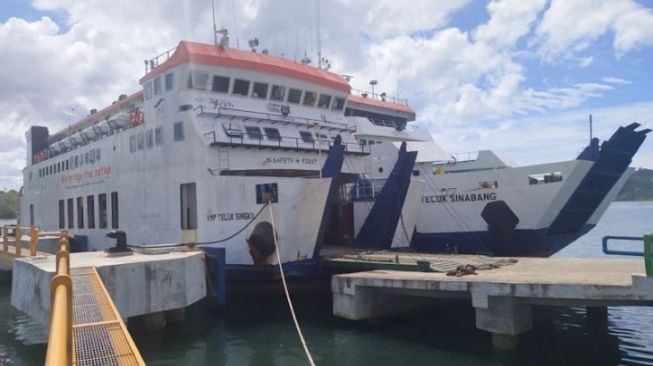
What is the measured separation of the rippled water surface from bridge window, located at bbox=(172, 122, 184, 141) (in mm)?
4837

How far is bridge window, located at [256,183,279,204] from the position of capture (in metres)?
13.7

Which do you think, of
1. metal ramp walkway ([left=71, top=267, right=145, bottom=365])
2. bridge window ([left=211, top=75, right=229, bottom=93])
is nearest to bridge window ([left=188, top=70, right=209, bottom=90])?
bridge window ([left=211, top=75, right=229, bottom=93])

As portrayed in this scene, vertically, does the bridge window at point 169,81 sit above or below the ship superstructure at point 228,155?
above

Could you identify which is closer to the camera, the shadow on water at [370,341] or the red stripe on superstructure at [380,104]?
the shadow on water at [370,341]

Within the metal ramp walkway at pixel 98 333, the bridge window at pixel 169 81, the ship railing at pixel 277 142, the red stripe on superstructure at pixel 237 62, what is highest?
the red stripe on superstructure at pixel 237 62

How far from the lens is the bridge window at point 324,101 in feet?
60.3

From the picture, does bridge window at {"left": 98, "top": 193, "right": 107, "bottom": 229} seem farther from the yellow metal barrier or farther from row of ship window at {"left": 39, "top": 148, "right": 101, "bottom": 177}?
the yellow metal barrier

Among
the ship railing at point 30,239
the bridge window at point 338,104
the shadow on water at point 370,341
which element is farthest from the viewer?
the bridge window at point 338,104

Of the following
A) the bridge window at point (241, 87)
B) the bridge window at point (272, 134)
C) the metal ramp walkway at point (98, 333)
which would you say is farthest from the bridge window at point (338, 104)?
the metal ramp walkway at point (98, 333)

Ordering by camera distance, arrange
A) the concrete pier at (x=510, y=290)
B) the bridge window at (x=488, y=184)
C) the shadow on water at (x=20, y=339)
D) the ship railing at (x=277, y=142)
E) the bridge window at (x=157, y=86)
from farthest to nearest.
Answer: the bridge window at (x=488, y=184) < the bridge window at (x=157, y=86) < the ship railing at (x=277, y=142) < the shadow on water at (x=20, y=339) < the concrete pier at (x=510, y=290)

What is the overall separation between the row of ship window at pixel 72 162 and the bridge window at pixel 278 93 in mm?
7956

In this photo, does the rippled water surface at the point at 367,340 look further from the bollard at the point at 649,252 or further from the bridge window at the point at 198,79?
the bridge window at the point at 198,79

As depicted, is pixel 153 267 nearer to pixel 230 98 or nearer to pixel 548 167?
pixel 230 98

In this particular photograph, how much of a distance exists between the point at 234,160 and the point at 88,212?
10016 millimetres
